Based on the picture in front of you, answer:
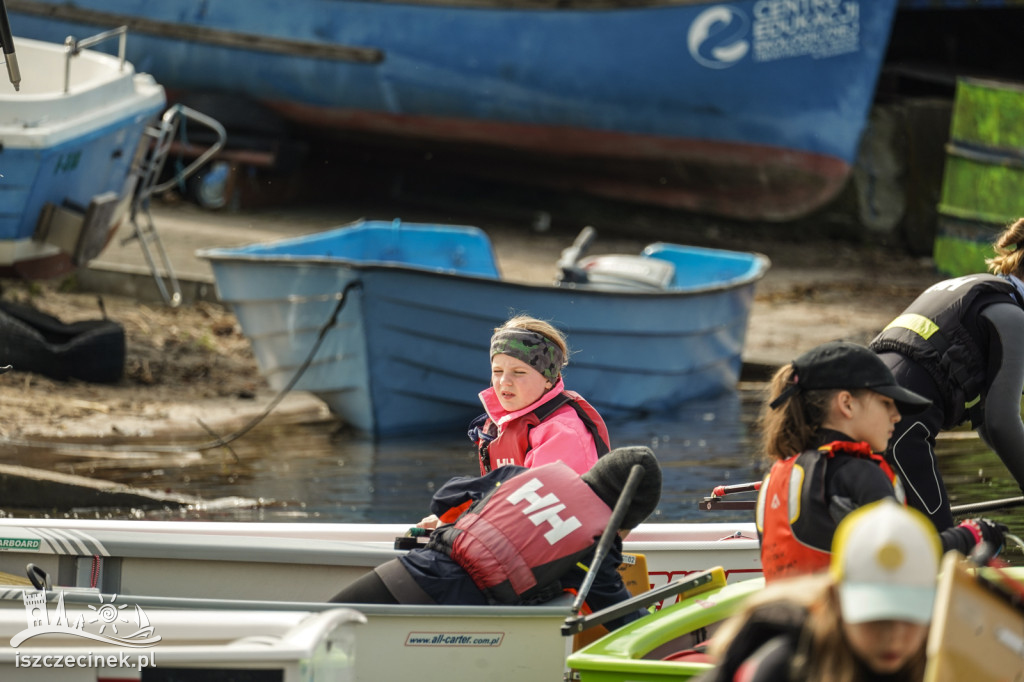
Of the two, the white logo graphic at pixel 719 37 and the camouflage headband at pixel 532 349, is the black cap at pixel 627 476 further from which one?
the white logo graphic at pixel 719 37

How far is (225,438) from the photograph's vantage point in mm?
7961

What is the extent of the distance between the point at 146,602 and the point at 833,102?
10.5m

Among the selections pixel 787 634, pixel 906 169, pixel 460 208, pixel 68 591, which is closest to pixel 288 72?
pixel 460 208

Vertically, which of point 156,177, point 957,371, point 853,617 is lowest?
point 156,177

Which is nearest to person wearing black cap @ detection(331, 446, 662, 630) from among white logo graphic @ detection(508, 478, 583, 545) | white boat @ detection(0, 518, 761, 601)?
white logo graphic @ detection(508, 478, 583, 545)

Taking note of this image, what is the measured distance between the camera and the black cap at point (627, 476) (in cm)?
339

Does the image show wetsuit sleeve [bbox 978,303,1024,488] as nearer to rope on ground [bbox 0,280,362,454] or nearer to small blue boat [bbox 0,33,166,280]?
rope on ground [bbox 0,280,362,454]

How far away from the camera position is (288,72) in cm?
1343

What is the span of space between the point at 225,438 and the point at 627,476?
16.4 ft

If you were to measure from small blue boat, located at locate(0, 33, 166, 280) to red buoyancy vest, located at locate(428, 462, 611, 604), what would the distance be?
521 centimetres

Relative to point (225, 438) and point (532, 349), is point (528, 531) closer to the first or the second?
point (532, 349)

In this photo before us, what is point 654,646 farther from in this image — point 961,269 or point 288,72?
point 288,72

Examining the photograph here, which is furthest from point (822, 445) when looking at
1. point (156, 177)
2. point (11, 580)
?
point (156, 177)

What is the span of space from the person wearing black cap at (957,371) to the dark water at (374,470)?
8.02 ft
